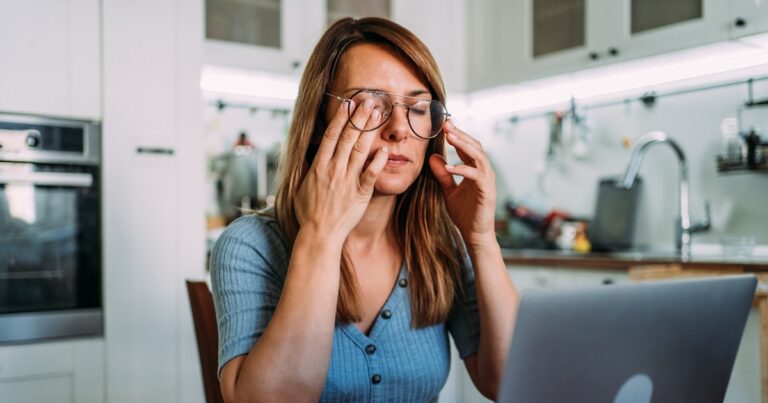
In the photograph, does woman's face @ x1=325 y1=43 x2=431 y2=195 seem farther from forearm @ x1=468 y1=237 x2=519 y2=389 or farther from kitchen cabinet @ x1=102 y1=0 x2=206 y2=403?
kitchen cabinet @ x1=102 y1=0 x2=206 y2=403

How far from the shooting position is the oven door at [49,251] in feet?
6.78

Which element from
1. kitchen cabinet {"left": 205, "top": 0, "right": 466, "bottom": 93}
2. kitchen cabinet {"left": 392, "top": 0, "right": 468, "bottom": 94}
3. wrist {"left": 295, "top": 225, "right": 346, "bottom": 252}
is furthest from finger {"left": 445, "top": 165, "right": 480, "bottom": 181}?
kitchen cabinet {"left": 392, "top": 0, "right": 468, "bottom": 94}

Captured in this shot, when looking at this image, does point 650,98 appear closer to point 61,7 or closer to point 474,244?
point 474,244

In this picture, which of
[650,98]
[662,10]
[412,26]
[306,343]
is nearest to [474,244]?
[306,343]

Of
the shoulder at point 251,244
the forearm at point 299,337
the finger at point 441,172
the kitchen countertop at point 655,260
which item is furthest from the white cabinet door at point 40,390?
the kitchen countertop at point 655,260

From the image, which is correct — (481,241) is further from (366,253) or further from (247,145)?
(247,145)

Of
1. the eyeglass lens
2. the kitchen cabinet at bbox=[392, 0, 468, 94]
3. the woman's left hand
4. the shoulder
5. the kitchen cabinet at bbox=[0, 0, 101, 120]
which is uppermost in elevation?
the kitchen cabinet at bbox=[392, 0, 468, 94]

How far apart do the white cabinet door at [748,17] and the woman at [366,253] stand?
1608 millimetres

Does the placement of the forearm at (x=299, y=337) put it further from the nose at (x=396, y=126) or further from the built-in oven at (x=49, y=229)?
the built-in oven at (x=49, y=229)

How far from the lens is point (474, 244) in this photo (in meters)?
1.12

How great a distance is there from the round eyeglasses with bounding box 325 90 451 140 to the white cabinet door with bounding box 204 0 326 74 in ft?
5.88

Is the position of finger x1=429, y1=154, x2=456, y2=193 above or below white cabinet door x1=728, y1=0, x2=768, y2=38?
below

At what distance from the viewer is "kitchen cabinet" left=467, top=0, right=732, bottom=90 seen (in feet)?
8.14

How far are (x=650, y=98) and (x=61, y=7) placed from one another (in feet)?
7.56
